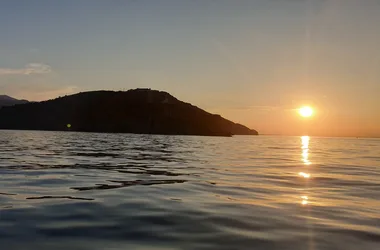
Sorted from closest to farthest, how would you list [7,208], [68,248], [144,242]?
1. [68,248]
2. [144,242]
3. [7,208]

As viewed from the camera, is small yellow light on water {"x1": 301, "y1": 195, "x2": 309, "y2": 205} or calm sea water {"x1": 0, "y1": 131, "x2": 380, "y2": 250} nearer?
calm sea water {"x1": 0, "y1": 131, "x2": 380, "y2": 250}

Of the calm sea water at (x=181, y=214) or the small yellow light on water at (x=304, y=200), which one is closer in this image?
the calm sea water at (x=181, y=214)

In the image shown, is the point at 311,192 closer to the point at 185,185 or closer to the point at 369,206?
the point at 369,206

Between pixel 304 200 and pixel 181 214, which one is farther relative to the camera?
pixel 304 200

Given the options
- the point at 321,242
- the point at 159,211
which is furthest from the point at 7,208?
the point at 321,242

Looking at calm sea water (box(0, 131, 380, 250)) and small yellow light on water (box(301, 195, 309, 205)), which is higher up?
small yellow light on water (box(301, 195, 309, 205))

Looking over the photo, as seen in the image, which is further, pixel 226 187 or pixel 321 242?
pixel 226 187

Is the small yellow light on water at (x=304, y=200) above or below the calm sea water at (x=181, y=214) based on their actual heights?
above

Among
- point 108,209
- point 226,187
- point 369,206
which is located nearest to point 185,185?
point 226,187

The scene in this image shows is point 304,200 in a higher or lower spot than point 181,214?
higher

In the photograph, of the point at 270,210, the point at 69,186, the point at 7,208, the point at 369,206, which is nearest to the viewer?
the point at 7,208

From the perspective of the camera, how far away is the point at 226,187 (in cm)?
1628

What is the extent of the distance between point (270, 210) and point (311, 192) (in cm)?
483

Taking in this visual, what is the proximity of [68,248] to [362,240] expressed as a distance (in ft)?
20.7
